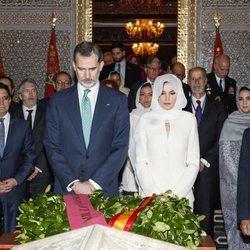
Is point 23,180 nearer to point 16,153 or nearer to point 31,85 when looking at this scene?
point 16,153

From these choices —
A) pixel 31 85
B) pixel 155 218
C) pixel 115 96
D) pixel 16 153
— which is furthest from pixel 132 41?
pixel 155 218

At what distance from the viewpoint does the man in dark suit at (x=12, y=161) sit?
19.5 ft

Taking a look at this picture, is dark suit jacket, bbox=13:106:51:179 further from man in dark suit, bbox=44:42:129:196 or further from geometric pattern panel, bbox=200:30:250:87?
geometric pattern panel, bbox=200:30:250:87

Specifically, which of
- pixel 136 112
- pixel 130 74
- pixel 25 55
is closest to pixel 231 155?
pixel 136 112

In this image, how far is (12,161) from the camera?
604 centimetres

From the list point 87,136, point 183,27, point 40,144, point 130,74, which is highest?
point 183,27

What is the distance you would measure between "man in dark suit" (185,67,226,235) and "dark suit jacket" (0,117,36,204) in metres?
1.73

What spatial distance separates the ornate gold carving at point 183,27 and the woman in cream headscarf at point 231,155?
470 centimetres

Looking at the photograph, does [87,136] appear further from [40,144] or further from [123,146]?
[40,144]

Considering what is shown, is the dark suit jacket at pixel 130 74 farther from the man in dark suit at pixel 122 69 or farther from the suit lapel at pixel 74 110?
the suit lapel at pixel 74 110

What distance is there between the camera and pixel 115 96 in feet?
15.0

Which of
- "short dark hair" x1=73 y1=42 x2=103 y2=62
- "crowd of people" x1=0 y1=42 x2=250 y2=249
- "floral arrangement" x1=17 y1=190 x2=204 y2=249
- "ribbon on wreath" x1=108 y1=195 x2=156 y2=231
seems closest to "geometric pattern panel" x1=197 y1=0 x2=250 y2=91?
"crowd of people" x1=0 y1=42 x2=250 y2=249

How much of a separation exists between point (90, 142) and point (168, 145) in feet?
2.38

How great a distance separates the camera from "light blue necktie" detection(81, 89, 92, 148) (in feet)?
14.6
